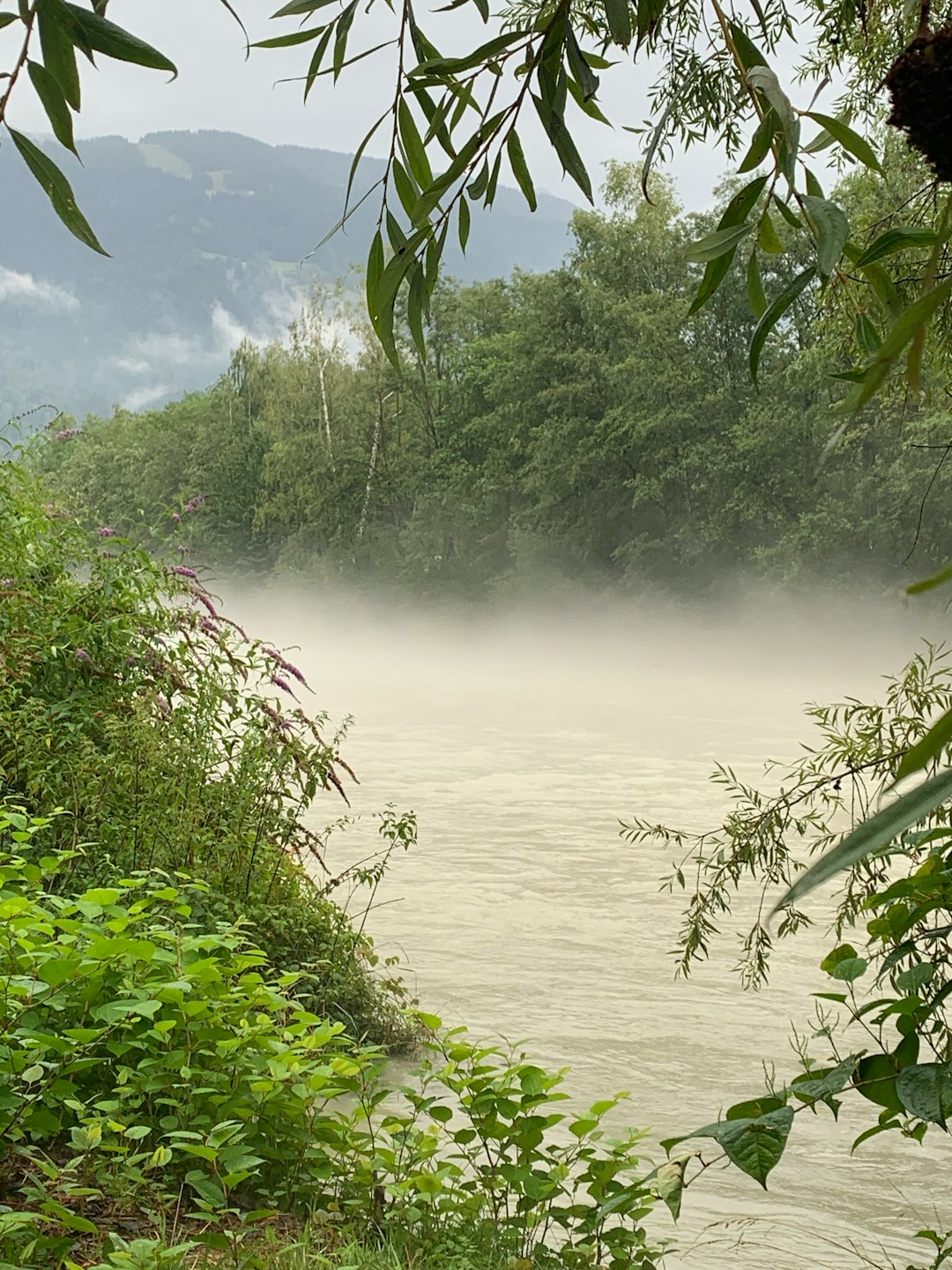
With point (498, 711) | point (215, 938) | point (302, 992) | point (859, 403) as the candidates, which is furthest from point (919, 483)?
point (859, 403)

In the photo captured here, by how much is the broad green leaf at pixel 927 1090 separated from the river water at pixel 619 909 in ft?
4.43

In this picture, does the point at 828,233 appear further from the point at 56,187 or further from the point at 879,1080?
the point at 879,1080

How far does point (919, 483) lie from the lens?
63.7 feet

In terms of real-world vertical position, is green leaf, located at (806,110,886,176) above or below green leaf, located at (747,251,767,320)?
above

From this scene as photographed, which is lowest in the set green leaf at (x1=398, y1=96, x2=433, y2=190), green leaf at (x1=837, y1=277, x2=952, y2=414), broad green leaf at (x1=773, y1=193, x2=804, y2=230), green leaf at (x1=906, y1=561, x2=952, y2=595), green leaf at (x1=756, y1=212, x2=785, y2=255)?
green leaf at (x1=906, y1=561, x2=952, y2=595)

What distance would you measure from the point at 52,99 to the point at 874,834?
0.69m

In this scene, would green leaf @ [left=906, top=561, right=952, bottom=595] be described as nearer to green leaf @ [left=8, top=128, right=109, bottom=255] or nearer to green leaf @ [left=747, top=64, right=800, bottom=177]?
green leaf @ [left=747, top=64, right=800, bottom=177]

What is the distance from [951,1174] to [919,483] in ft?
56.3

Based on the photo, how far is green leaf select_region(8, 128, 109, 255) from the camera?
79 cm

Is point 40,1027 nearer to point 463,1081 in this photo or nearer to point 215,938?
point 215,938

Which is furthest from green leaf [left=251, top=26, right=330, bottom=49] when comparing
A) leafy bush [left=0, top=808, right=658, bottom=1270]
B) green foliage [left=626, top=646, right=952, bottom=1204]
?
leafy bush [left=0, top=808, right=658, bottom=1270]

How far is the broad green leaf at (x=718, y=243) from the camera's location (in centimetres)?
78

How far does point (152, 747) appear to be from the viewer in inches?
135

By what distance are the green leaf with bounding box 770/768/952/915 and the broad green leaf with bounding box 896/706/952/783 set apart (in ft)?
0.05
